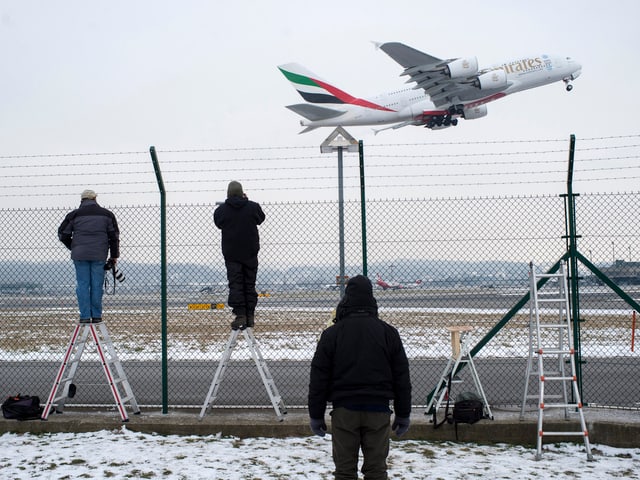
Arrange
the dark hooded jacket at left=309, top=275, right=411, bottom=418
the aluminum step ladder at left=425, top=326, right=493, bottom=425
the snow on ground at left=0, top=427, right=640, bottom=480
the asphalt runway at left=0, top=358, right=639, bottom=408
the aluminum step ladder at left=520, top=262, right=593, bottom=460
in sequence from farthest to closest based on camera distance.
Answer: the asphalt runway at left=0, top=358, right=639, bottom=408
the aluminum step ladder at left=425, top=326, right=493, bottom=425
the aluminum step ladder at left=520, top=262, right=593, bottom=460
the snow on ground at left=0, top=427, right=640, bottom=480
the dark hooded jacket at left=309, top=275, right=411, bottom=418

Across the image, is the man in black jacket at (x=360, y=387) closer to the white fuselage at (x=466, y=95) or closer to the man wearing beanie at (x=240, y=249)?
the man wearing beanie at (x=240, y=249)

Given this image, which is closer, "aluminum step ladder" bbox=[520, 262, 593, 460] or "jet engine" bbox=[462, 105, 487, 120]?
"aluminum step ladder" bbox=[520, 262, 593, 460]

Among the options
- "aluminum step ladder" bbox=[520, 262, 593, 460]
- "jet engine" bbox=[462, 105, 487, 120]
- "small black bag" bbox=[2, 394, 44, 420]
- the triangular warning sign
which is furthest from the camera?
"jet engine" bbox=[462, 105, 487, 120]

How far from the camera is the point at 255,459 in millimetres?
5273

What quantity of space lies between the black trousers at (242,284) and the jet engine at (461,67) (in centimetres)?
3116

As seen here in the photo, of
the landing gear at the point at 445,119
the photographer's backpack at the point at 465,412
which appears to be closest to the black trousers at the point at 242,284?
the photographer's backpack at the point at 465,412

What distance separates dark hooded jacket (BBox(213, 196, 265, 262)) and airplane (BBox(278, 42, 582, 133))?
29343 millimetres

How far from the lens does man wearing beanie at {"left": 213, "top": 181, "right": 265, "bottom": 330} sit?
6086mm

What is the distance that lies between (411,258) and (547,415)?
2.04 meters

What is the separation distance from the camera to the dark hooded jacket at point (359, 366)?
12.4 ft

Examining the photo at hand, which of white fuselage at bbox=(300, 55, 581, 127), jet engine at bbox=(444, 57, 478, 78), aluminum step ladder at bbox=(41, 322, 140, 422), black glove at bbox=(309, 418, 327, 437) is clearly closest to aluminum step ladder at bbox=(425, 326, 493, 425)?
black glove at bbox=(309, 418, 327, 437)

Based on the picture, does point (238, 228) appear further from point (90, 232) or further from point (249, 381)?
point (249, 381)

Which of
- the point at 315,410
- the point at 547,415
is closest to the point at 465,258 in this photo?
the point at 547,415

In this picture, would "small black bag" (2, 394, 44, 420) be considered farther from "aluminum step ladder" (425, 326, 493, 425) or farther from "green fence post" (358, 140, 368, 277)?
"aluminum step ladder" (425, 326, 493, 425)
